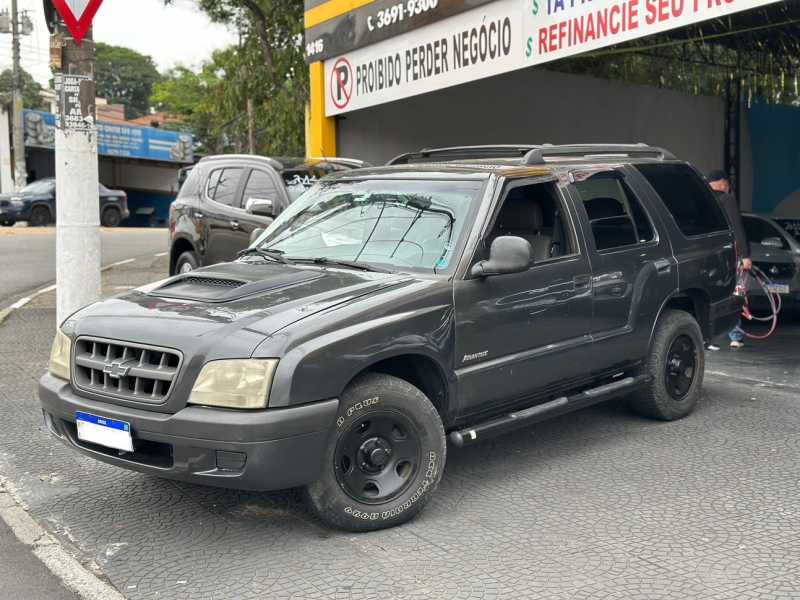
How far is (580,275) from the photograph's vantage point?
5.46m

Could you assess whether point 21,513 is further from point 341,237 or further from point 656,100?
point 656,100

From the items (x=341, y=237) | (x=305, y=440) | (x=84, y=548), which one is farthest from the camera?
(x=341, y=237)

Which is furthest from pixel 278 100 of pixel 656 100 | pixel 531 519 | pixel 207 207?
pixel 531 519

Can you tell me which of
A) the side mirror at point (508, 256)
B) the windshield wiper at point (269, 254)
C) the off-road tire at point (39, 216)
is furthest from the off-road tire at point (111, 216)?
the side mirror at point (508, 256)

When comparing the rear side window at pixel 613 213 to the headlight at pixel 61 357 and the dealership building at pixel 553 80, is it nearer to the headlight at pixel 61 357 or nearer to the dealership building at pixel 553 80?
the dealership building at pixel 553 80

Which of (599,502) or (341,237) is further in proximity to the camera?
(341,237)

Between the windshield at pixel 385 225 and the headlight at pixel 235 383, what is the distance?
1234 millimetres

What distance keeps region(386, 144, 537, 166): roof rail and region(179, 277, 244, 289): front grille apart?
67.9 inches

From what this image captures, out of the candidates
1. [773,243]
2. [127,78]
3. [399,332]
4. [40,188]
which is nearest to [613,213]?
[399,332]

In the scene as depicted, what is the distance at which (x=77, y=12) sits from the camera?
299 inches

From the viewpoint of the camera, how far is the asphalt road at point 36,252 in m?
14.3

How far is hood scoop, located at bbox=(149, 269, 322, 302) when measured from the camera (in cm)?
459

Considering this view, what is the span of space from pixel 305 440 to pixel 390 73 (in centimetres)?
862

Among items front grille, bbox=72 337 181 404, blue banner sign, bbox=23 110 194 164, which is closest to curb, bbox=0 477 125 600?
front grille, bbox=72 337 181 404
